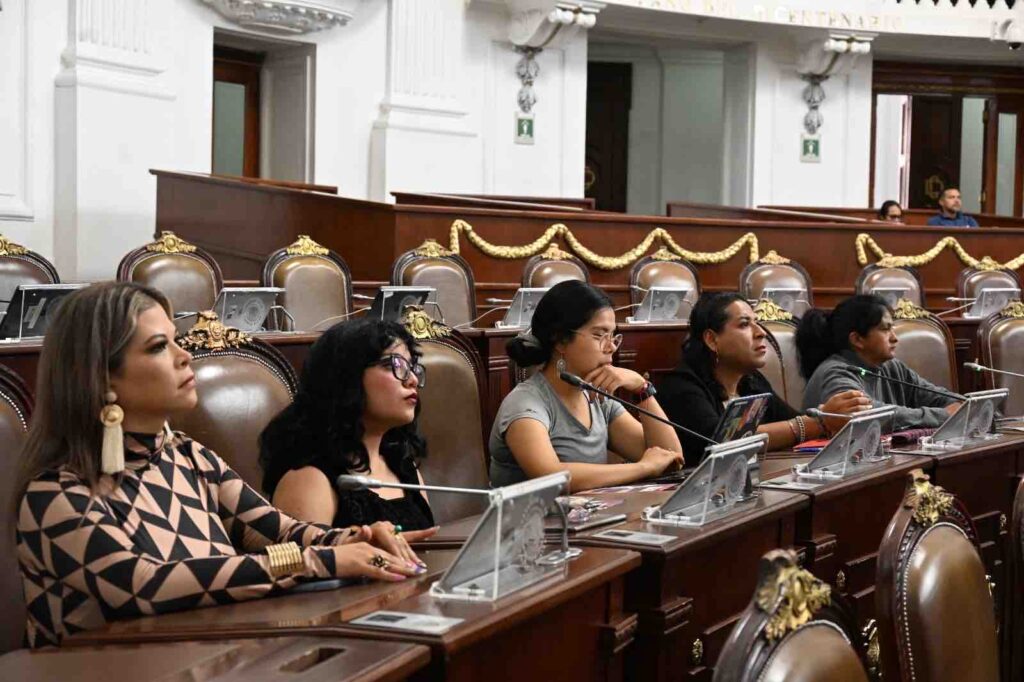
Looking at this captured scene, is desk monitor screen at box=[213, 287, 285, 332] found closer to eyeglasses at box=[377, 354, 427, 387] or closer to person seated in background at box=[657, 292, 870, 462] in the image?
person seated in background at box=[657, 292, 870, 462]

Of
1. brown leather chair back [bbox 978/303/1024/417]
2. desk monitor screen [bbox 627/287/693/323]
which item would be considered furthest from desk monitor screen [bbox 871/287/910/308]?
brown leather chair back [bbox 978/303/1024/417]

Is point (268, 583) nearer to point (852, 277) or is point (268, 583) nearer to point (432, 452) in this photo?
point (432, 452)

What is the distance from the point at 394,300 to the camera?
446cm

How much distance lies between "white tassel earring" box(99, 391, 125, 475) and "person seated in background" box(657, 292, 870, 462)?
6.33ft

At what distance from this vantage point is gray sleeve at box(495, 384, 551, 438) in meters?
2.93

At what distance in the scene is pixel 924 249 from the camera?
7.96 m

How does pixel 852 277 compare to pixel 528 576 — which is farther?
pixel 852 277

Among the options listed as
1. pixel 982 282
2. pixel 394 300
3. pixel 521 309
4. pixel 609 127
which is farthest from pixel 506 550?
pixel 609 127

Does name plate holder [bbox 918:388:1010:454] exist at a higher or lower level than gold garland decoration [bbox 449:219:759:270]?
lower

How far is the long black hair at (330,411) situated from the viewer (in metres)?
2.28

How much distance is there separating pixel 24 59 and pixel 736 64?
6.18m

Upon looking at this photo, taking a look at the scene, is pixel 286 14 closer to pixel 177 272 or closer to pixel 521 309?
pixel 177 272

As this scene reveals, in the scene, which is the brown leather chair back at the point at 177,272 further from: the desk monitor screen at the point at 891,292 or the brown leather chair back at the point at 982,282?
the brown leather chair back at the point at 982,282

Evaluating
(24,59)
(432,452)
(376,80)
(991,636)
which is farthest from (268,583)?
(376,80)
